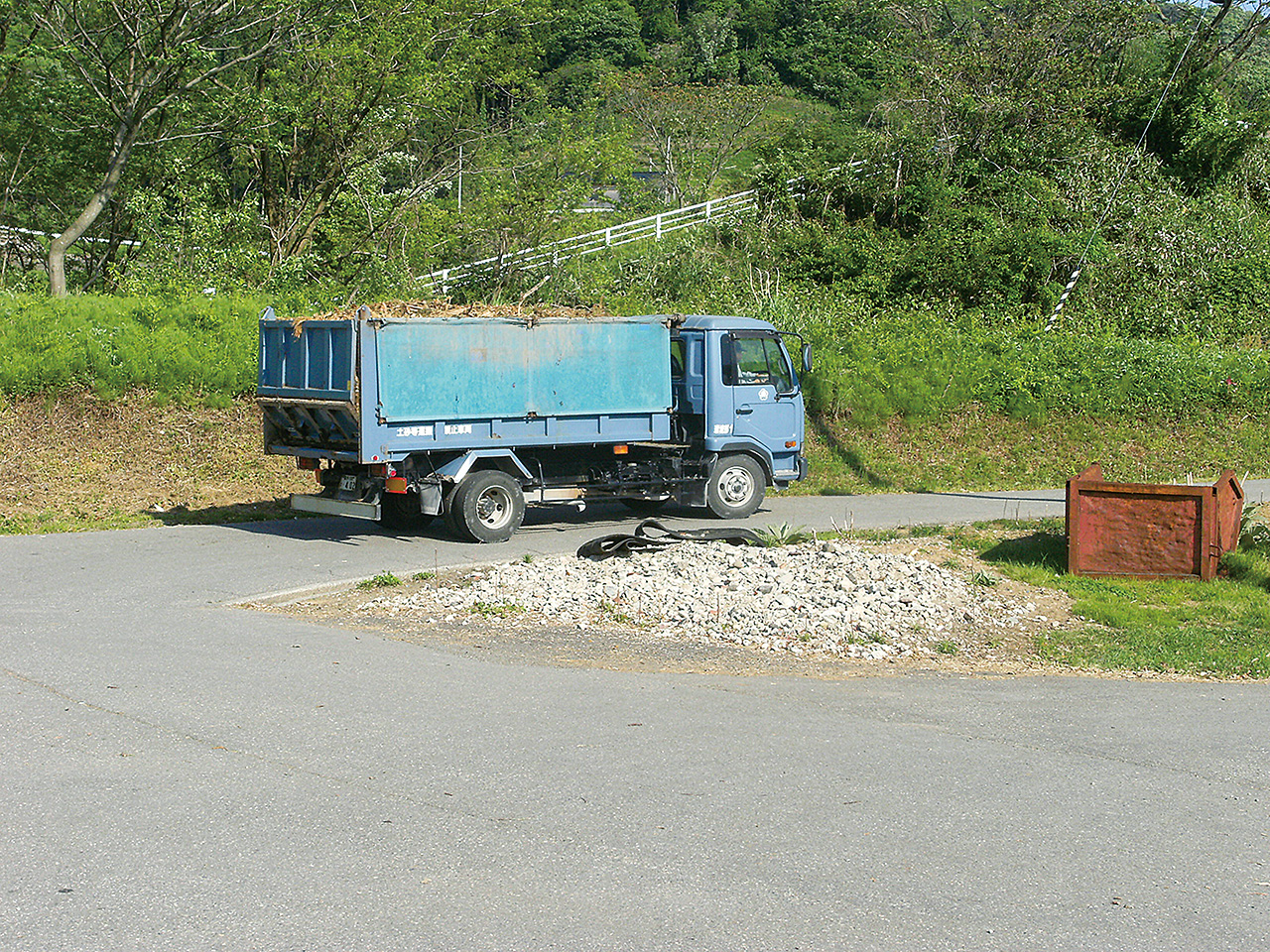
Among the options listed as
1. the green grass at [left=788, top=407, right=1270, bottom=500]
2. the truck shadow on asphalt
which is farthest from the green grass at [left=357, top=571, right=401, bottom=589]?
the green grass at [left=788, top=407, right=1270, bottom=500]

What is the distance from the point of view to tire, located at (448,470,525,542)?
48.6ft

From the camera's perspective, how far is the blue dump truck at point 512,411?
14.2m

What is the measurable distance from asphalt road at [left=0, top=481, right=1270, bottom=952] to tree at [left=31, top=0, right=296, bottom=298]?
16.4 m

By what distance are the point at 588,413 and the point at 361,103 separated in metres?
13.9

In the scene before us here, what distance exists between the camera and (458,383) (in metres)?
14.6

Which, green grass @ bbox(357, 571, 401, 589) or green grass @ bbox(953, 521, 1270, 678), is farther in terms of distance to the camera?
green grass @ bbox(357, 571, 401, 589)

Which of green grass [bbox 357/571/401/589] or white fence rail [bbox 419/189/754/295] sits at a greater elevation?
white fence rail [bbox 419/189/754/295]

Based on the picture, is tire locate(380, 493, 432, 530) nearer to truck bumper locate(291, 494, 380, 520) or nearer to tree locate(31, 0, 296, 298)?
truck bumper locate(291, 494, 380, 520)

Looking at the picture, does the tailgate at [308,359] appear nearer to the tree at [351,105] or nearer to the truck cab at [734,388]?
the truck cab at [734,388]

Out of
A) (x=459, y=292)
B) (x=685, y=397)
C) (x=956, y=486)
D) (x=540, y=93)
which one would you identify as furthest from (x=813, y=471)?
(x=540, y=93)

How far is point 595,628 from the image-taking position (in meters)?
10.7

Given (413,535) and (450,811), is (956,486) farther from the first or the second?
(450,811)

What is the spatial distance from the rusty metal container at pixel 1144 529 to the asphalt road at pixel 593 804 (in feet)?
11.2

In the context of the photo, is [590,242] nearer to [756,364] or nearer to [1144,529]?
[756,364]
